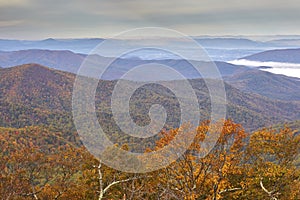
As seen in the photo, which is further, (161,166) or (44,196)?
(44,196)

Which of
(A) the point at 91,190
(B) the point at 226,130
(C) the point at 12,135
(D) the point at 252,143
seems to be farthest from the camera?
(C) the point at 12,135

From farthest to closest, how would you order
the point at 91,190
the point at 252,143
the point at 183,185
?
the point at 91,190, the point at 252,143, the point at 183,185

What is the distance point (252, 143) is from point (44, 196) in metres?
15.6

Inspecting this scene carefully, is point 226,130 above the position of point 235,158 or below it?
above

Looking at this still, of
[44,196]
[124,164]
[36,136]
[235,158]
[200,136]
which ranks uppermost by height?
[200,136]

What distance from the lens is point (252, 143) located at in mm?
20094

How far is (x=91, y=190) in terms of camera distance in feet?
73.0

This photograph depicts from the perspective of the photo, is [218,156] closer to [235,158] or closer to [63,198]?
[235,158]

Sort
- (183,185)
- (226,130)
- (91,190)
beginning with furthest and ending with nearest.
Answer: (91,190), (183,185), (226,130)

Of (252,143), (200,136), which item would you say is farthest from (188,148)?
(252,143)

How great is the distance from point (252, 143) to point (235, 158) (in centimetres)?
215

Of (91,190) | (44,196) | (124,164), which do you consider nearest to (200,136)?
(124,164)

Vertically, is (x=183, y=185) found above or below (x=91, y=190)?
above

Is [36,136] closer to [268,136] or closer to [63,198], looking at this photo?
[63,198]
